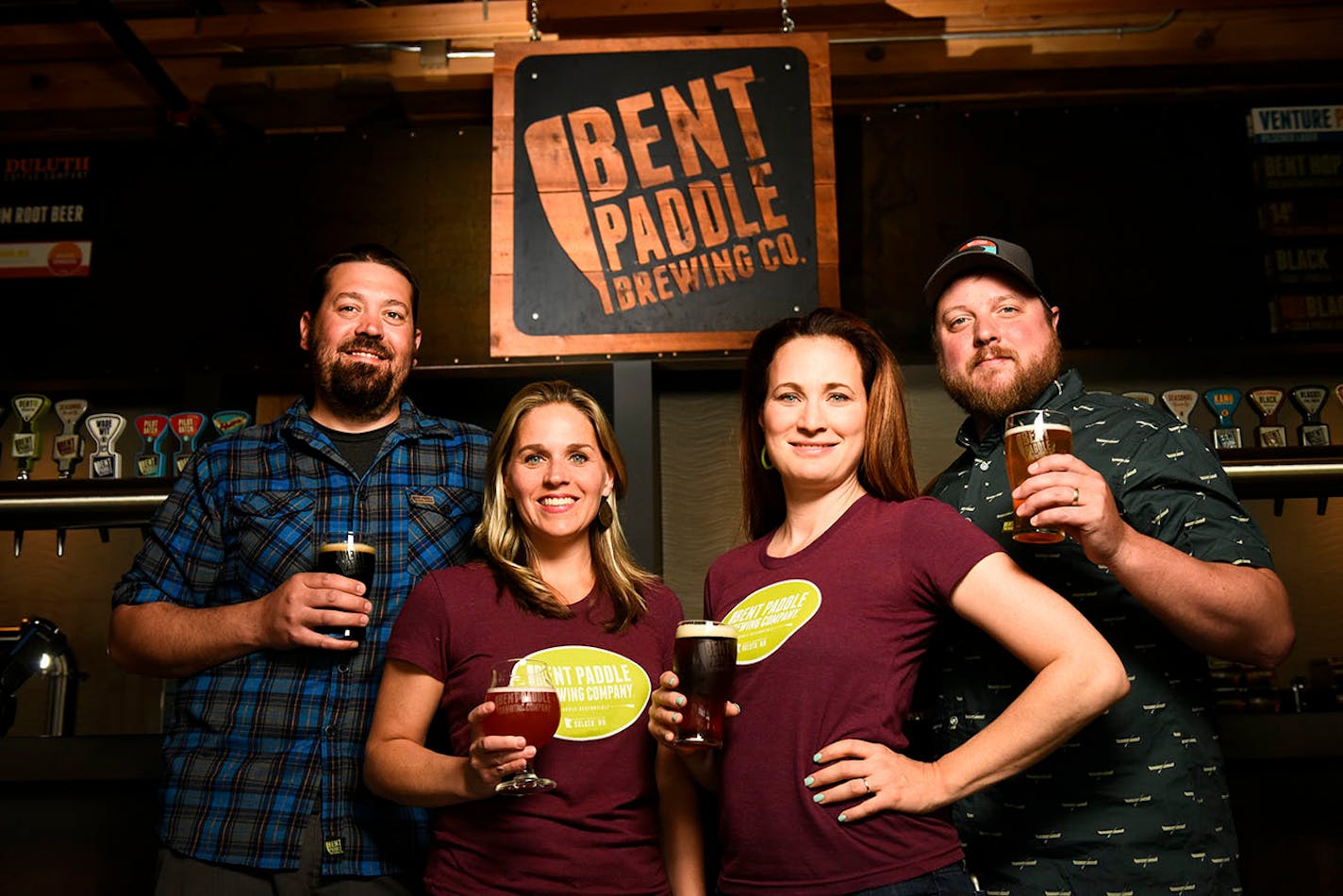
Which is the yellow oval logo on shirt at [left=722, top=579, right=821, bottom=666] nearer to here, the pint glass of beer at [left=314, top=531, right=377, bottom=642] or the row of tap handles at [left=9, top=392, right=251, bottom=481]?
the pint glass of beer at [left=314, top=531, right=377, bottom=642]

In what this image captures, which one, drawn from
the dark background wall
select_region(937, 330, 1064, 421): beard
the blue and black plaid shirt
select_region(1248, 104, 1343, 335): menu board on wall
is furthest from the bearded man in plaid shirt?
select_region(1248, 104, 1343, 335): menu board on wall

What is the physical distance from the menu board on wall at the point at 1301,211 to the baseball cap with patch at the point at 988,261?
6.24ft

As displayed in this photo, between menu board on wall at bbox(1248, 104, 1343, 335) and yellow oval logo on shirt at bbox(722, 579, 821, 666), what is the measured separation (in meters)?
2.75

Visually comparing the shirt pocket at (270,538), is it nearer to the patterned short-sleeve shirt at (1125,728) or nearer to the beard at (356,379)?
the beard at (356,379)

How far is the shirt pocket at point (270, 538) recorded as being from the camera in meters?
2.47

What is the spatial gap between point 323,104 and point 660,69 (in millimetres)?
1687

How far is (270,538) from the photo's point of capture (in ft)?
8.18

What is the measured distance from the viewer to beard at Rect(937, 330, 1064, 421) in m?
2.29

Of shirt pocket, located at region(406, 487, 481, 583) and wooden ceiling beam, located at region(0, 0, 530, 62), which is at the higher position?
wooden ceiling beam, located at region(0, 0, 530, 62)

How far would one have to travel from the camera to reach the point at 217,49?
4.52 m

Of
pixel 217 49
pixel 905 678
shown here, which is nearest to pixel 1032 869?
pixel 905 678

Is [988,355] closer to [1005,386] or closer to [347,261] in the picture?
[1005,386]

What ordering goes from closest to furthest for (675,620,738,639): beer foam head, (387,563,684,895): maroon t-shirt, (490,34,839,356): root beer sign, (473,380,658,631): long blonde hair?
(675,620,738,639): beer foam head → (387,563,684,895): maroon t-shirt → (473,380,658,631): long blonde hair → (490,34,839,356): root beer sign

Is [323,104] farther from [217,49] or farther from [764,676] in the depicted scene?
[764,676]
